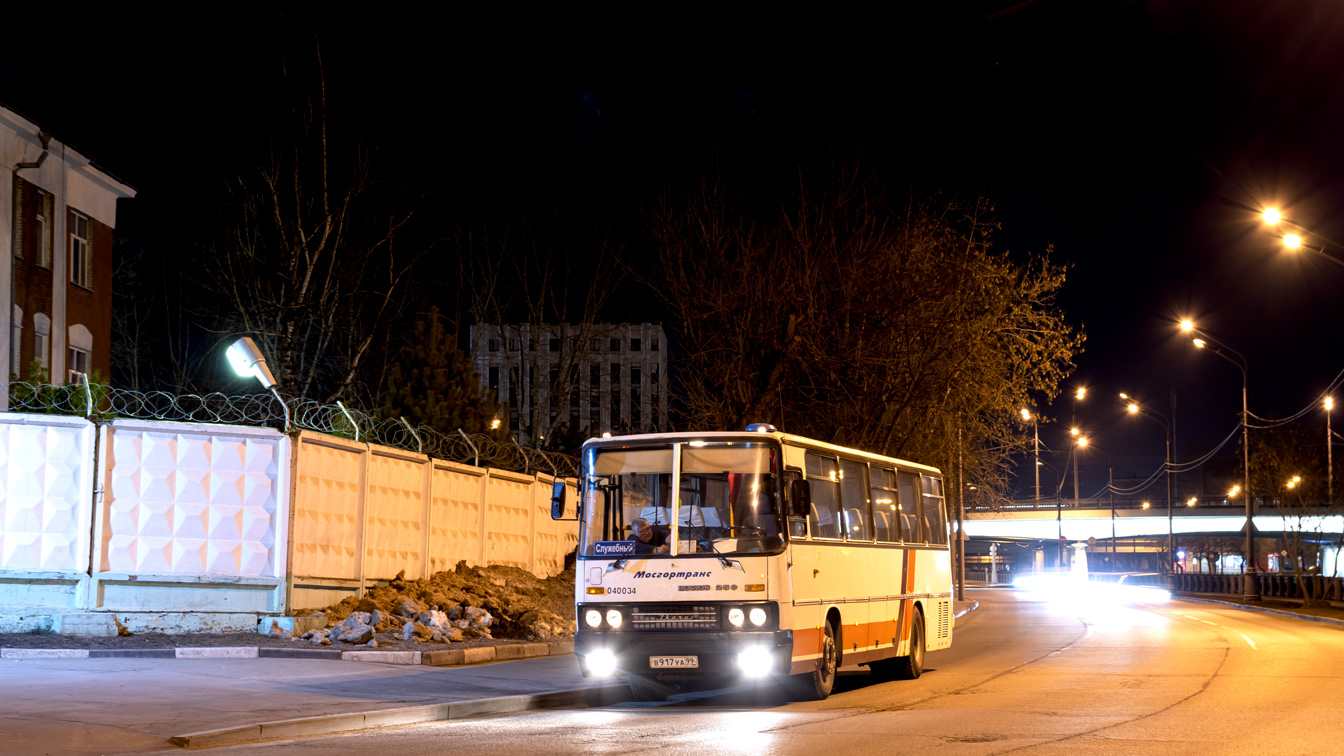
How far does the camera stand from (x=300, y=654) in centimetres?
1733

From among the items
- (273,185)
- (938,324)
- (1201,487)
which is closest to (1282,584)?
(938,324)

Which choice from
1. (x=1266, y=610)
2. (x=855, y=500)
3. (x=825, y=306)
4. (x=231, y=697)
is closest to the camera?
(x=231, y=697)

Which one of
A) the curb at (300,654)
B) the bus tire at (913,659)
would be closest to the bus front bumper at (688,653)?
the curb at (300,654)

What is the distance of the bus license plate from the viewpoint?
1463 cm

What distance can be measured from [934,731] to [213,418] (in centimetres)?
1130

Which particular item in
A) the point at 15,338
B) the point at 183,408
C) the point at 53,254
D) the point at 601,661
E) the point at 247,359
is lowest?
the point at 601,661

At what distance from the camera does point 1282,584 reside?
55312 millimetres

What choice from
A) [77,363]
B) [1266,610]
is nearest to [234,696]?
[77,363]

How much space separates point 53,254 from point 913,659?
23.7 meters

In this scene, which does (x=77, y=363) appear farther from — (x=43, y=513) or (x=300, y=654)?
(x=300, y=654)

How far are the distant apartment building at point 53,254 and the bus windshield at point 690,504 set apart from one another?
1804cm

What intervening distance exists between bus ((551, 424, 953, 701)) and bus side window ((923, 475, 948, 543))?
464 cm

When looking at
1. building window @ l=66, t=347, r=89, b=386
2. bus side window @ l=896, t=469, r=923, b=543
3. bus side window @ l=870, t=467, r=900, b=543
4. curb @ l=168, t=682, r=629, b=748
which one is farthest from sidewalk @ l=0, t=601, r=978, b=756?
building window @ l=66, t=347, r=89, b=386

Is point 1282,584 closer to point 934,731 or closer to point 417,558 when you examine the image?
point 417,558
